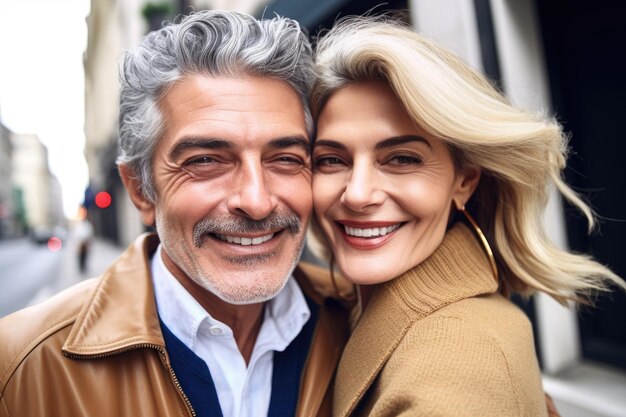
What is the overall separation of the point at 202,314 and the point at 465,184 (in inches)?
46.2

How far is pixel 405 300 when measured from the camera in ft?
4.82

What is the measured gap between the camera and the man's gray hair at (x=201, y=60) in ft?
5.79

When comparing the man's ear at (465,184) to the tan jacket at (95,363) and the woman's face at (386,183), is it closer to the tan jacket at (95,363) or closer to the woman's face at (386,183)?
the woman's face at (386,183)

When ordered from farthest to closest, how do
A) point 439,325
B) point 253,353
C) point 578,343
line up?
point 578,343 < point 253,353 < point 439,325

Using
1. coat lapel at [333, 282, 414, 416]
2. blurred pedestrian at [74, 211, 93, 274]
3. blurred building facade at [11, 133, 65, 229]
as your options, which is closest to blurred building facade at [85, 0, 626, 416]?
coat lapel at [333, 282, 414, 416]

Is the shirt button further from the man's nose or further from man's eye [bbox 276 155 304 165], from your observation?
man's eye [bbox 276 155 304 165]

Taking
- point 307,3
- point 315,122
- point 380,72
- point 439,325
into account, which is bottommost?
point 439,325

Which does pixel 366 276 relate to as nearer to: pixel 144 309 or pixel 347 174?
pixel 347 174

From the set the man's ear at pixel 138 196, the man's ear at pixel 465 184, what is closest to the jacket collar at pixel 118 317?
the man's ear at pixel 138 196

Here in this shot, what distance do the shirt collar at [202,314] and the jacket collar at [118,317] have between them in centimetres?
11

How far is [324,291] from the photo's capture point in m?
2.17

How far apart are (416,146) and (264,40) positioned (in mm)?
789

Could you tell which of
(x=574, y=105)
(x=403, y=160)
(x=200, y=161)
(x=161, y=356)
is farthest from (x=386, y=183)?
(x=574, y=105)

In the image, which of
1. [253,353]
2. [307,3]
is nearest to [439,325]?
[253,353]
